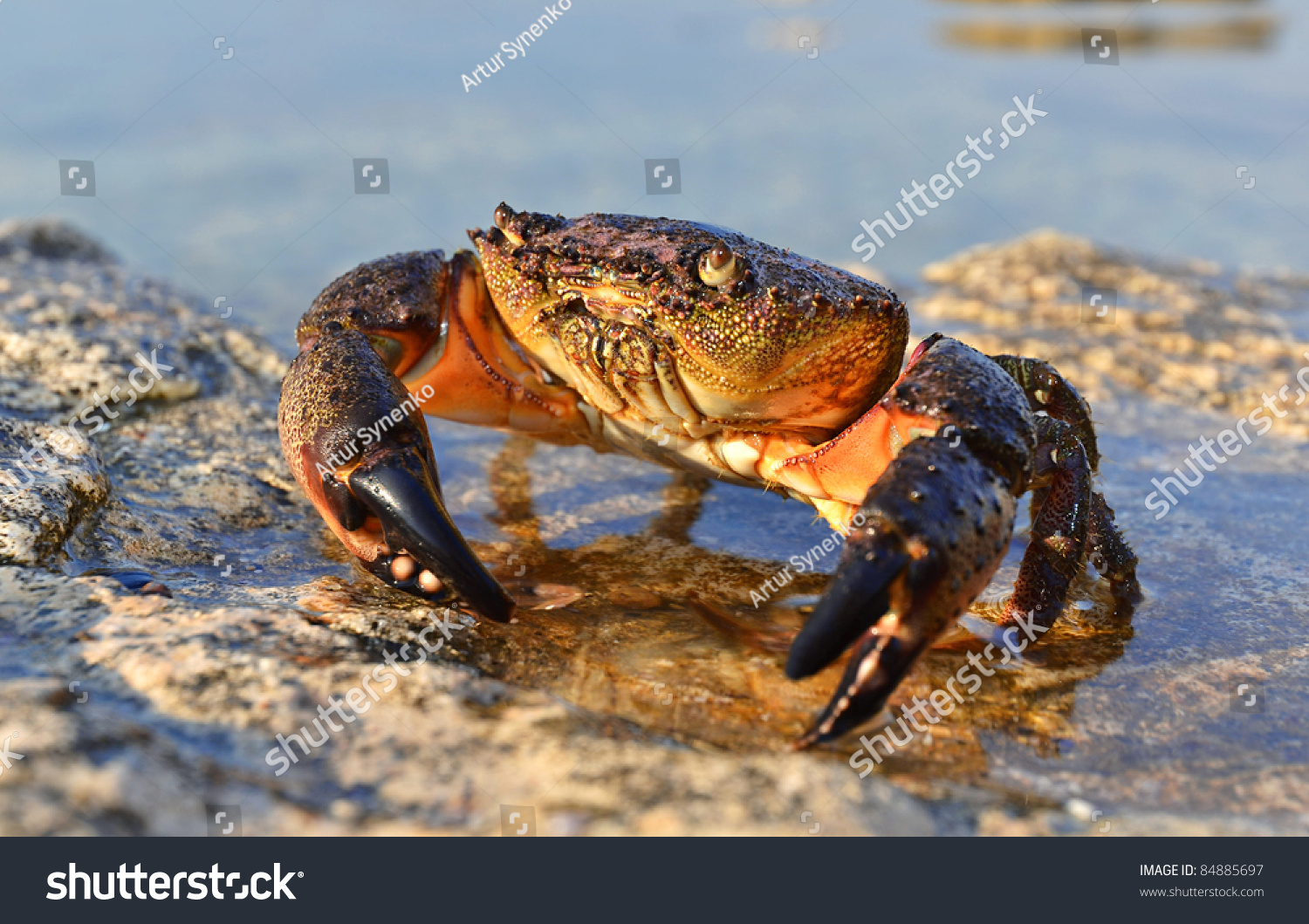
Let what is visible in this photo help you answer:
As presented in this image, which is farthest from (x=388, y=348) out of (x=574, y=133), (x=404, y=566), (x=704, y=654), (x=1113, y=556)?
(x=574, y=133)

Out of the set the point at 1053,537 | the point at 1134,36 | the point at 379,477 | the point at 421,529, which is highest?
the point at 1134,36

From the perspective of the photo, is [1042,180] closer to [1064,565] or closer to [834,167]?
[834,167]

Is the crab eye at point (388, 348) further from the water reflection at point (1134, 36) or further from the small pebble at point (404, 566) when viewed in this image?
the water reflection at point (1134, 36)

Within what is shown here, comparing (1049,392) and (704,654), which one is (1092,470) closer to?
(1049,392)

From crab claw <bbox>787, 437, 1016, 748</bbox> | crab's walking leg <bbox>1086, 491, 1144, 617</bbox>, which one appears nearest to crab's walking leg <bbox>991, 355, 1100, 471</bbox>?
crab's walking leg <bbox>1086, 491, 1144, 617</bbox>

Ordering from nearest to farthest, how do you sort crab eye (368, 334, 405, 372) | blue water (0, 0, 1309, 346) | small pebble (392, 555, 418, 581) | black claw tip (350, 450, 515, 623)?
→ black claw tip (350, 450, 515, 623)
small pebble (392, 555, 418, 581)
crab eye (368, 334, 405, 372)
blue water (0, 0, 1309, 346)

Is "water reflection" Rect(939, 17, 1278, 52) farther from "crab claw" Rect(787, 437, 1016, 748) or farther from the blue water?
"crab claw" Rect(787, 437, 1016, 748)
